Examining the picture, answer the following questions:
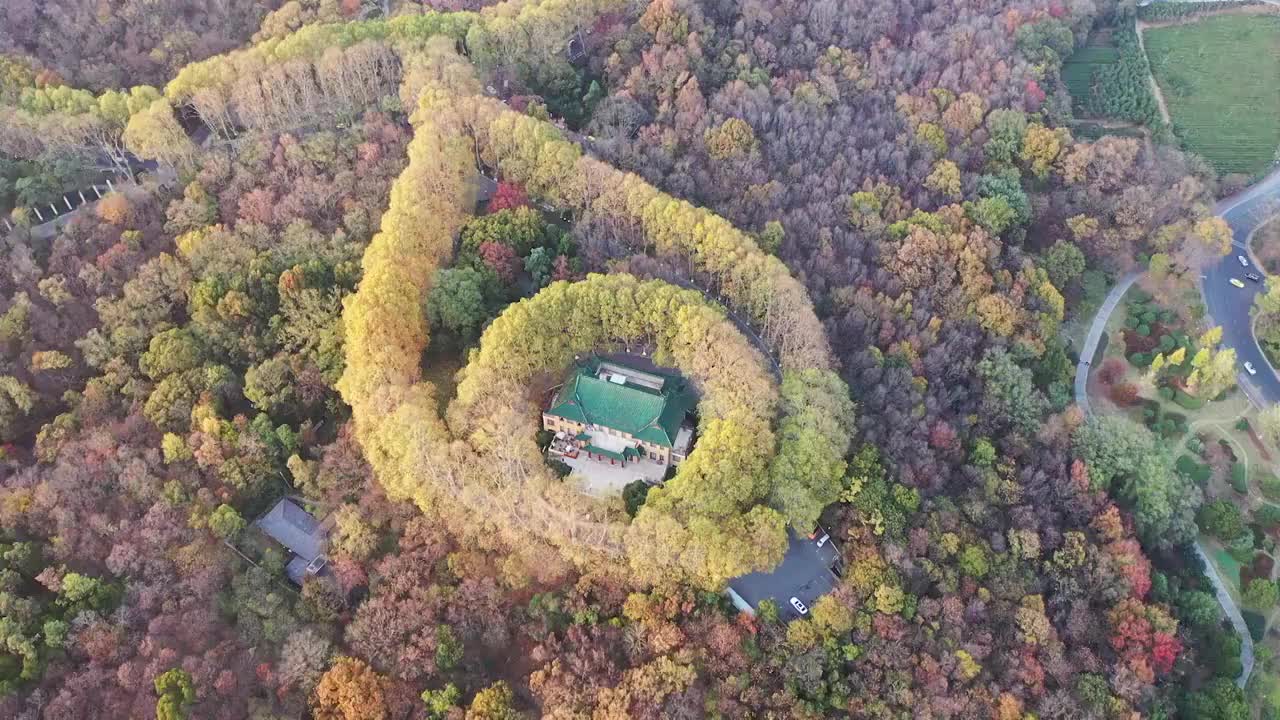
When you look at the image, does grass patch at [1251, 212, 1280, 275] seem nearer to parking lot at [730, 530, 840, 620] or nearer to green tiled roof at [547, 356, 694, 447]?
parking lot at [730, 530, 840, 620]

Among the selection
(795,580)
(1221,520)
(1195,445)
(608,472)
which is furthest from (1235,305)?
(608,472)

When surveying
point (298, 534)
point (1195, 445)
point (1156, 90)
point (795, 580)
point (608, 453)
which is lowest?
point (298, 534)

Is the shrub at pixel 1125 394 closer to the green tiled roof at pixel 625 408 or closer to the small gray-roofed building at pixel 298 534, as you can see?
the green tiled roof at pixel 625 408

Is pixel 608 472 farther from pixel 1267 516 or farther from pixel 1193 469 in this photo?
pixel 1267 516

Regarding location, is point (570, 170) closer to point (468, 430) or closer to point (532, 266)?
point (532, 266)

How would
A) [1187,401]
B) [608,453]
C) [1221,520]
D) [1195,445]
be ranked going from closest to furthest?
[608,453]
[1221,520]
[1195,445]
[1187,401]

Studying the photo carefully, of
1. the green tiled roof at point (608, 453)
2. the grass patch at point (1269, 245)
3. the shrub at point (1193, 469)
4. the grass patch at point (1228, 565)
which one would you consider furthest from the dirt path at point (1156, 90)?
the green tiled roof at point (608, 453)

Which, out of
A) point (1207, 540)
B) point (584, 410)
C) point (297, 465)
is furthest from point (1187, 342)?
point (297, 465)
